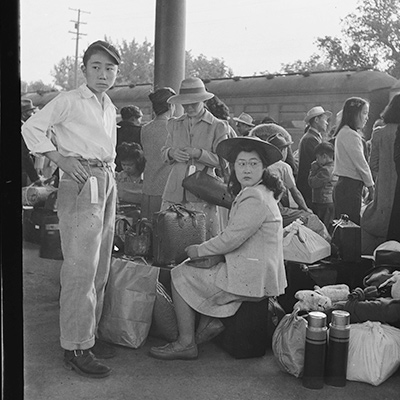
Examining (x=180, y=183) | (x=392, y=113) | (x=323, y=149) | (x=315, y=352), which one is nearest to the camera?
(x=315, y=352)

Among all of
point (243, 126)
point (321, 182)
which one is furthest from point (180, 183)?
point (321, 182)

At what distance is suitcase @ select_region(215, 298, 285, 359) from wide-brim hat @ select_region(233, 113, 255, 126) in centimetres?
169

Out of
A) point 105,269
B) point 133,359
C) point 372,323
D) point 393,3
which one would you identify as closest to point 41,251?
point 105,269

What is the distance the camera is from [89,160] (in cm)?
349

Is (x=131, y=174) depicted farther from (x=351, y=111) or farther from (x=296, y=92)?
(x=351, y=111)

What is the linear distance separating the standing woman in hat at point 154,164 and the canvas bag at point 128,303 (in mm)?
736

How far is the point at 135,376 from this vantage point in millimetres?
3557

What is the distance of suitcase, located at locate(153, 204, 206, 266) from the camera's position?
13.9 feet

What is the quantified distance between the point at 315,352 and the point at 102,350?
1.19 meters

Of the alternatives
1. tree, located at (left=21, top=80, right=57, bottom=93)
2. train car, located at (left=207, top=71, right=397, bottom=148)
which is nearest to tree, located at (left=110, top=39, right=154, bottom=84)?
tree, located at (left=21, top=80, right=57, bottom=93)

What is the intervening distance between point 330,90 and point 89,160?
203 cm

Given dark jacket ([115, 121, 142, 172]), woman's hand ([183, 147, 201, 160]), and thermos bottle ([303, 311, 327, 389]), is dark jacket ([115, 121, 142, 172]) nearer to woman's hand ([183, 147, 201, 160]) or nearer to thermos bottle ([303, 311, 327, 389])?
woman's hand ([183, 147, 201, 160])

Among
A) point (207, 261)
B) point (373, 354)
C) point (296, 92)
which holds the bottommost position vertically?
point (373, 354)

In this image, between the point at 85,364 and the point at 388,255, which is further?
the point at 388,255
